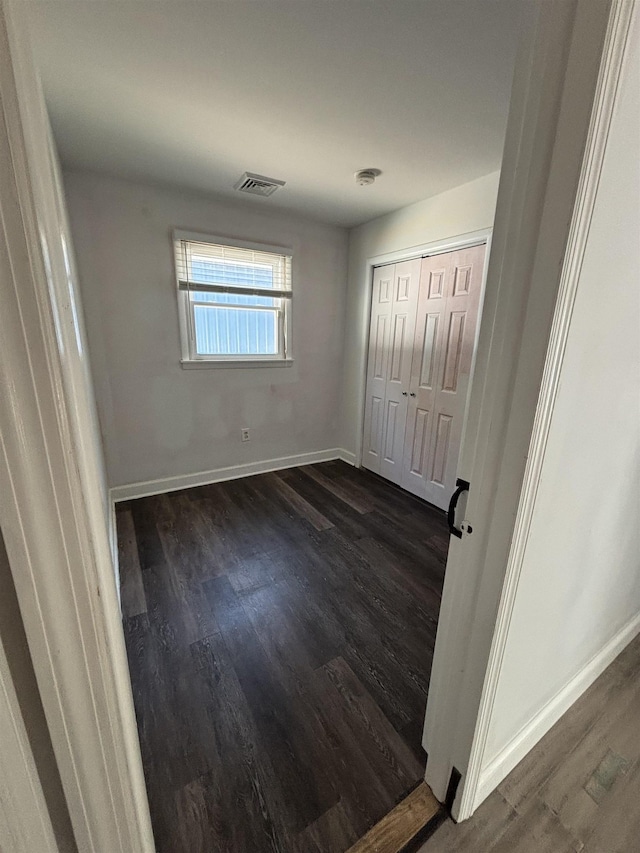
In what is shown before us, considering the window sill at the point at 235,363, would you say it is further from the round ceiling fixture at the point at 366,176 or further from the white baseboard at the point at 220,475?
the round ceiling fixture at the point at 366,176

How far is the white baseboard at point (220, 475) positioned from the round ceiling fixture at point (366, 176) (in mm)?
2435

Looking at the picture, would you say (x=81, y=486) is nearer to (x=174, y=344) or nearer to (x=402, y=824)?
(x=402, y=824)

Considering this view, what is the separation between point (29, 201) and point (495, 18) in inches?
63.1

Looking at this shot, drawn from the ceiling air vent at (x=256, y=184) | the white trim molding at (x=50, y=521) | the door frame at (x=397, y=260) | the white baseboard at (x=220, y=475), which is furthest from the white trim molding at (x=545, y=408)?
the white baseboard at (x=220, y=475)

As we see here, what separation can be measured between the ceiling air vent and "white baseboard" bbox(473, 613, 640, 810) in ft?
10.1

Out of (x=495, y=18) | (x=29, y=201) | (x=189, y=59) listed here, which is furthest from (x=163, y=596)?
(x=495, y=18)

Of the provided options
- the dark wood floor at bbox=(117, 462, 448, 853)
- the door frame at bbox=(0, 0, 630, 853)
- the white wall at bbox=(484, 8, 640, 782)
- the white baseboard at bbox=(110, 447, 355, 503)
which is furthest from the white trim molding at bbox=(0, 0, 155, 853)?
the white baseboard at bbox=(110, 447, 355, 503)

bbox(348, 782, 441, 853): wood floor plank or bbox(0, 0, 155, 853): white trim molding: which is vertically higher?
bbox(0, 0, 155, 853): white trim molding

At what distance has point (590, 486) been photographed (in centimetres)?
102

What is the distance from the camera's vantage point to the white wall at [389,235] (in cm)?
230

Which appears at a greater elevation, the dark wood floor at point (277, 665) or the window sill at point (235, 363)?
the window sill at point (235, 363)

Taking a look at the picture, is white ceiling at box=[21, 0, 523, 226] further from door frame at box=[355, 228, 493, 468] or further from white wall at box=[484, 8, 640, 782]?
white wall at box=[484, 8, 640, 782]

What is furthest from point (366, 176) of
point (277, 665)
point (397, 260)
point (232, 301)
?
point (277, 665)

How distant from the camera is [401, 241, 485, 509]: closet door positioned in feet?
8.20
